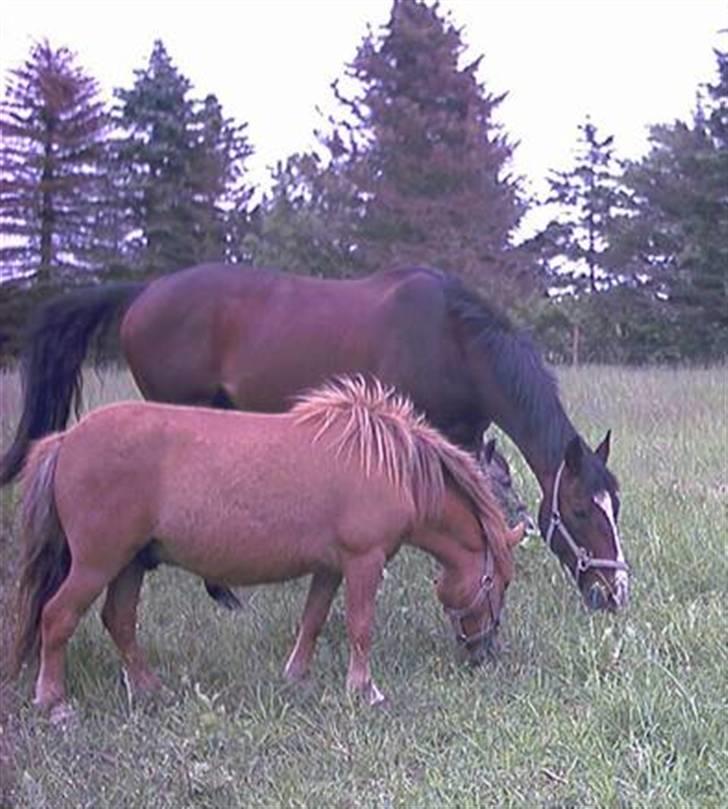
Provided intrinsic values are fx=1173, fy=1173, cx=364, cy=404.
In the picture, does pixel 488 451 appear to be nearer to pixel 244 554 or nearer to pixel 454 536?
pixel 454 536

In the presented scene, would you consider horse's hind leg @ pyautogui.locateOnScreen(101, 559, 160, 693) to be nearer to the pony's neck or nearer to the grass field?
the grass field

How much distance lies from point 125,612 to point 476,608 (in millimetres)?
1350

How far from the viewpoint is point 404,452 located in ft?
14.8

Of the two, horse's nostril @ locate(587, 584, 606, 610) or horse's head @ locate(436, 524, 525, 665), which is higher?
horse's head @ locate(436, 524, 525, 665)

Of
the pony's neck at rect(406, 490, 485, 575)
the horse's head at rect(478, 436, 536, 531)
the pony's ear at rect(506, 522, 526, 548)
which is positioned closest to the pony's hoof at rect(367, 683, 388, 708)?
the pony's neck at rect(406, 490, 485, 575)

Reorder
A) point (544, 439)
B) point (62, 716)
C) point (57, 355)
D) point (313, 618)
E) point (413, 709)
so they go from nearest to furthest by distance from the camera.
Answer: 1. point (62, 716)
2. point (413, 709)
3. point (313, 618)
4. point (544, 439)
5. point (57, 355)

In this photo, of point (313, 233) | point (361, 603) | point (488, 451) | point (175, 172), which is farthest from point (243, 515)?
point (313, 233)

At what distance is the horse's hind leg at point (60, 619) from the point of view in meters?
4.15

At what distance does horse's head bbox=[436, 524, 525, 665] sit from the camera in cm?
456

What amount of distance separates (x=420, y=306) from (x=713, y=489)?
2503 millimetres

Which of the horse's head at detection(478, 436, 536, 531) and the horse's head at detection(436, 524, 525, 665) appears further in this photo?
the horse's head at detection(478, 436, 536, 531)

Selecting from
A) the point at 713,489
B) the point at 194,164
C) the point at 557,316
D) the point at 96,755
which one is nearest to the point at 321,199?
the point at 194,164

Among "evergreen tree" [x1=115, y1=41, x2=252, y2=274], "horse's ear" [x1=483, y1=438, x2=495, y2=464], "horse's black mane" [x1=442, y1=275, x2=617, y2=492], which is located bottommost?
"horse's ear" [x1=483, y1=438, x2=495, y2=464]

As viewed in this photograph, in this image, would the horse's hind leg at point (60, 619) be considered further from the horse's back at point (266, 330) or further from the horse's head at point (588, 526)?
the horse's back at point (266, 330)
